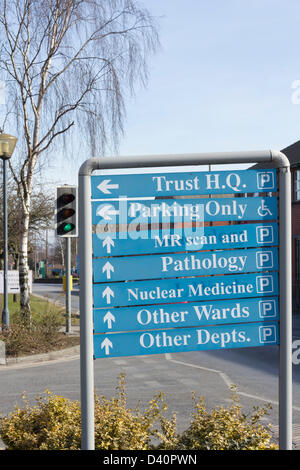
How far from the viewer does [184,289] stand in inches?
156

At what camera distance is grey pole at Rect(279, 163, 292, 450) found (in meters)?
3.93

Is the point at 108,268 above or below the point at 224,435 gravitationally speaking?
above

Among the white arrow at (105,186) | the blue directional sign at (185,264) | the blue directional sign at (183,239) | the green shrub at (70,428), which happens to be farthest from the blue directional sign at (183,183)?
the green shrub at (70,428)

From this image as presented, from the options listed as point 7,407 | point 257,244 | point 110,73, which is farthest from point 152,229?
point 110,73

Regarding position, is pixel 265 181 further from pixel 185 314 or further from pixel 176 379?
pixel 176 379

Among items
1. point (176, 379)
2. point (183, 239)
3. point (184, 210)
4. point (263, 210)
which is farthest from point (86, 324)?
point (176, 379)

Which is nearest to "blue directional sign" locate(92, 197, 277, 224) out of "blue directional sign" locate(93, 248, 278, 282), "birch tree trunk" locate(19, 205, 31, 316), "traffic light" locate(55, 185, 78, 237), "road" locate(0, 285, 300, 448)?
"blue directional sign" locate(93, 248, 278, 282)

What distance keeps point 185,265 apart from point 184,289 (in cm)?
17

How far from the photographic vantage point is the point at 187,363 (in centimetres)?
1171

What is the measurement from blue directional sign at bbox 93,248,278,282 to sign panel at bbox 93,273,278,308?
5 cm

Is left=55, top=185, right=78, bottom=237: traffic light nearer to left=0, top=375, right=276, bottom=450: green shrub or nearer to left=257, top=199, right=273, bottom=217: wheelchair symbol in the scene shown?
left=0, top=375, right=276, bottom=450: green shrub

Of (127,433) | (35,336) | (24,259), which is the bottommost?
(35,336)

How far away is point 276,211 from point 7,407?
17.5ft
